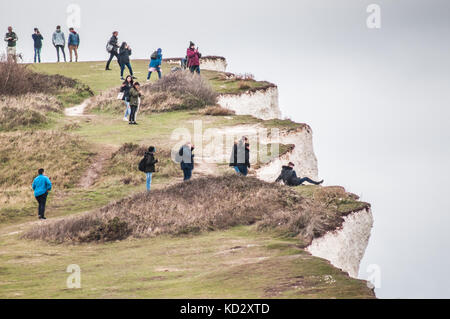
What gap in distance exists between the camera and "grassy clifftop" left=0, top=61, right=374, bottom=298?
1585 centimetres

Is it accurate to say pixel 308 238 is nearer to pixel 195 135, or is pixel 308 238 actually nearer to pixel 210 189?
pixel 210 189

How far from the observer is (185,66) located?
57.2 m

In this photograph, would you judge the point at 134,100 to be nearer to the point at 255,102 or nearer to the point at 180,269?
the point at 255,102

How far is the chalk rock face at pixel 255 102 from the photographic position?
5197 cm

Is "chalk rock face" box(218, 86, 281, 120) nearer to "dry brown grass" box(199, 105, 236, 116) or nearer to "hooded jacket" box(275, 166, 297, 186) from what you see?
"dry brown grass" box(199, 105, 236, 116)

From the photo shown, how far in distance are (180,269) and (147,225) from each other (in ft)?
19.0

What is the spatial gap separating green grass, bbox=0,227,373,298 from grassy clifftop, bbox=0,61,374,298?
28 mm

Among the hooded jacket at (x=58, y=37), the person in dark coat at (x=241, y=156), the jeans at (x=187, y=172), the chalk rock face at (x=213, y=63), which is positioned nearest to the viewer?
the jeans at (x=187, y=172)

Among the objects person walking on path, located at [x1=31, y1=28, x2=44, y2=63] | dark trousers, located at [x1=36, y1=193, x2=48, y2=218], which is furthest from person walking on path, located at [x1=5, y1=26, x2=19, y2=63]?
dark trousers, located at [x1=36, y1=193, x2=48, y2=218]

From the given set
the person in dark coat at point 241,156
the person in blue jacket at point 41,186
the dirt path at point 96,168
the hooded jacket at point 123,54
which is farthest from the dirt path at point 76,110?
the person in blue jacket at point 41,186

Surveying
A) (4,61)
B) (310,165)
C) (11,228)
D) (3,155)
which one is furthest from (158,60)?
(11,228)

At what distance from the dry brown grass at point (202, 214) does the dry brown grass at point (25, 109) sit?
16.9 m

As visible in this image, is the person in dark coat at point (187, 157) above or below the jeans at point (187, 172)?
above

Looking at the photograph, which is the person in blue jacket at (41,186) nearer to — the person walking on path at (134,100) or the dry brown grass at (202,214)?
the dry brown grass at (202,214)
